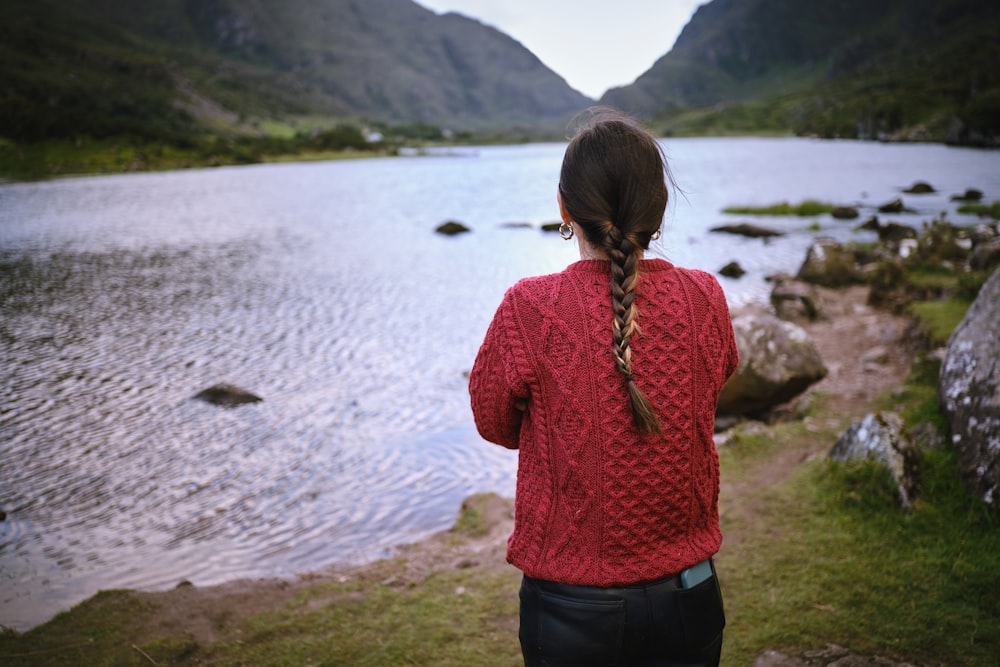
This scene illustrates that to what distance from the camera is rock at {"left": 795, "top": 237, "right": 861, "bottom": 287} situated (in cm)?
2066

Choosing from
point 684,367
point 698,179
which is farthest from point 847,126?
point 684,367

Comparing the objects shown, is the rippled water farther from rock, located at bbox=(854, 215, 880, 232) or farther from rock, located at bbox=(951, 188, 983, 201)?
rock, located at bbox=(854, 215, 880, 232)

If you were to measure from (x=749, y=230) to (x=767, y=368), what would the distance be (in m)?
23.6

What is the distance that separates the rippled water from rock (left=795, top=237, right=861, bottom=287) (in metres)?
1.79

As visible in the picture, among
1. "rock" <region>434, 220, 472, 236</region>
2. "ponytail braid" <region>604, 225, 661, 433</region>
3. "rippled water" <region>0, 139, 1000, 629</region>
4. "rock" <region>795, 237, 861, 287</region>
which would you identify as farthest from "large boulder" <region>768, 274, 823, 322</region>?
"rock" <region>434, 220, 472, 236</region>

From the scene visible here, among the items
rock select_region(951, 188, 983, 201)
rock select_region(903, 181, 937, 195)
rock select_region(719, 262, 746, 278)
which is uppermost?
rock select_region(903, 181, 937, 195)

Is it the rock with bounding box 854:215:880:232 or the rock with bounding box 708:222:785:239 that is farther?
the rock with bounding box 708:222:785:239

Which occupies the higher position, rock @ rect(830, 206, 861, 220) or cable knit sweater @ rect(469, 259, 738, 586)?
rock @ rect(830, 206, 861, 220)

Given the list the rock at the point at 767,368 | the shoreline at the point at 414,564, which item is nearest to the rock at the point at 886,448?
the shoreline at the point at 414,564

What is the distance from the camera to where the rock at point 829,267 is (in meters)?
20.7

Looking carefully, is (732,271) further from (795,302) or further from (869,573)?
(869,573)

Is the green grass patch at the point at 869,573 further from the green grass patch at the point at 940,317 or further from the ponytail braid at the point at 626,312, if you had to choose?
the green grass patch at the point at 940,317

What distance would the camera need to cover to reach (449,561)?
744cm

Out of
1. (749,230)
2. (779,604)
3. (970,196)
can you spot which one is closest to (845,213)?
(749,230)
